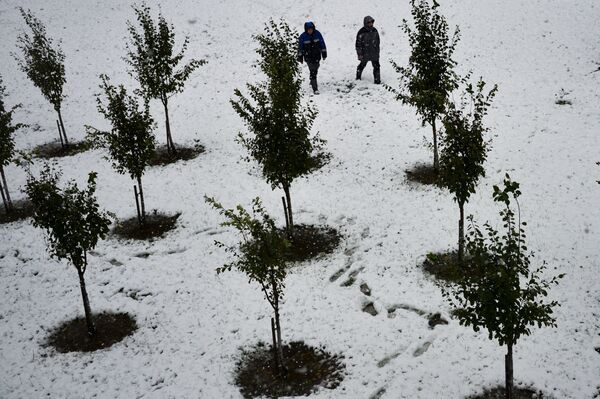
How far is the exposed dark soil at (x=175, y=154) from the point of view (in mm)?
20047

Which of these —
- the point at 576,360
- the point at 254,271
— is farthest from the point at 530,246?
the point at 254,271

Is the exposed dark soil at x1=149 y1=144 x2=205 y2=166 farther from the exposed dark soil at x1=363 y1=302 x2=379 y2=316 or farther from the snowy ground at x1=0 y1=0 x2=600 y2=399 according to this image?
the exposed dark soil at x1=363 y1=302 x2=379 y2=316

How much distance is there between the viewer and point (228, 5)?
33781 millimetres

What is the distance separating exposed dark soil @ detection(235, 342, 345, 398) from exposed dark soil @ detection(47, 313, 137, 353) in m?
3.25

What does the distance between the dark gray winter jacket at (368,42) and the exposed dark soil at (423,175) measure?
7988mm

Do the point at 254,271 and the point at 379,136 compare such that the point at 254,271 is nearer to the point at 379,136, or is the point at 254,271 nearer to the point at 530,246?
the point at 530,246

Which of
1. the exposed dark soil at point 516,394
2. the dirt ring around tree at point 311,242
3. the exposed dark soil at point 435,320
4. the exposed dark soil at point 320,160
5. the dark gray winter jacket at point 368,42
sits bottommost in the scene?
the exposed dark soil at point 516,394

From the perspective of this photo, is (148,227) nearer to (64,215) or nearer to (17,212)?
(17,212)

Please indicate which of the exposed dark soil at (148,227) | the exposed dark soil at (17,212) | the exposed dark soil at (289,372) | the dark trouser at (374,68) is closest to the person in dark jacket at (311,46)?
the dark trouser at (374,68)

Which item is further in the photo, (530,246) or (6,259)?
(6,259)

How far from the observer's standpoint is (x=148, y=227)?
1605cm

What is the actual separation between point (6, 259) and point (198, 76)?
15.4 metres

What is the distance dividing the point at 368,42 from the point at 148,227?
13478 mm

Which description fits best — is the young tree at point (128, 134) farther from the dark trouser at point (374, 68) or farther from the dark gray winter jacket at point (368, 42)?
the dark trouser at point (374, 68)
